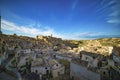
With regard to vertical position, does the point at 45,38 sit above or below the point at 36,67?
above

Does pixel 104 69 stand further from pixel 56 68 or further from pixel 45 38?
pixel 45 38

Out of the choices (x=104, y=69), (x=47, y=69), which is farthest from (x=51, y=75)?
(x=104, y=69)

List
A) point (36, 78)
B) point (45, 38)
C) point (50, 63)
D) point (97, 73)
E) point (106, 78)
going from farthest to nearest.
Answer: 1. point (45, 38)
2. point (50, 63)
3. point (36, 78)
4. point (106, 78)
5. point (97, 73)

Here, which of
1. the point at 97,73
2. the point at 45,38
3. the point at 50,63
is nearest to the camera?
the point at 97,73

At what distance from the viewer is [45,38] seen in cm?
3678

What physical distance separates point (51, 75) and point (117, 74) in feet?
14.0

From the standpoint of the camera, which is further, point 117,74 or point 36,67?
point 36,67

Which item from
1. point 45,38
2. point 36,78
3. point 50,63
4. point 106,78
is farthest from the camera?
point 45,38

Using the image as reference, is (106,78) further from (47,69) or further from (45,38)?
(45,38)

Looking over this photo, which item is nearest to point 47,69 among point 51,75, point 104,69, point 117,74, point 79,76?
point 51,75

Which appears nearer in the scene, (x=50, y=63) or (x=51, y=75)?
(x=51, y=75)

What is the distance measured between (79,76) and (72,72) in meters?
0.82

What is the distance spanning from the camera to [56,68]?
10156 mm

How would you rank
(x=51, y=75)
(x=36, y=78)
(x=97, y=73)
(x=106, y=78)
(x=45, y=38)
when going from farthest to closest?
(x=45, y=38)
(x=51, y=75)
(x=36, y=78)
(x=106, y=78)
(x=97, y=73)
